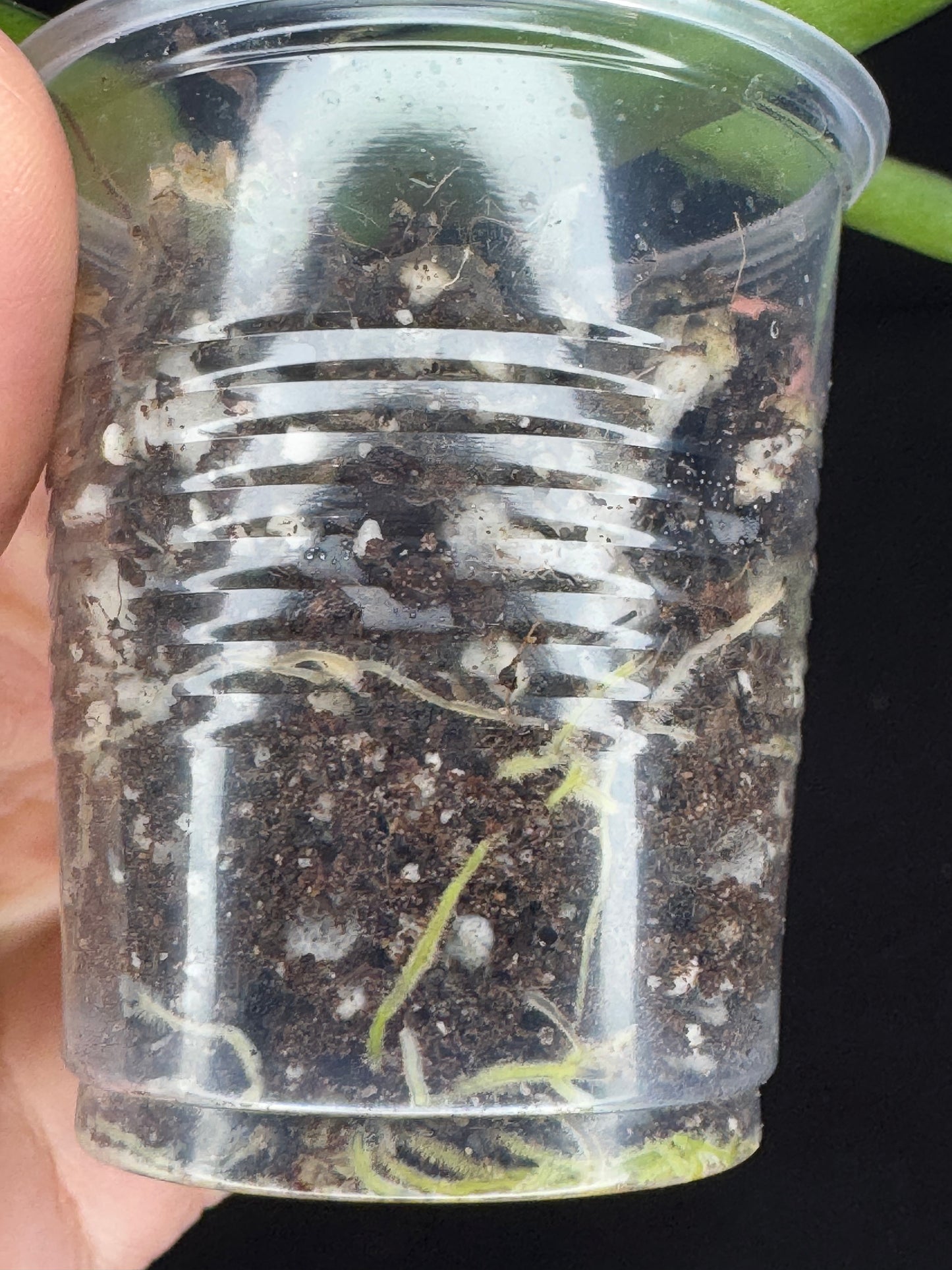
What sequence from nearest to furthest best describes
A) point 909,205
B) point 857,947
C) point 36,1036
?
point 909,205, point 36,1036, point 857,947

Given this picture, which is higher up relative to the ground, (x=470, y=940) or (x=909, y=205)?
(x=909, y=205)

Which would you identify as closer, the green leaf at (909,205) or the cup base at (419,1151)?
the cup base at (419,1151)

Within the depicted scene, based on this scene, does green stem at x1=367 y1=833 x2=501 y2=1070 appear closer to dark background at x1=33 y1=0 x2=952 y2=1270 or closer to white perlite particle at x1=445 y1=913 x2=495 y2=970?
white perlite particle at x1=445 y1=913 x2=495 y2=970

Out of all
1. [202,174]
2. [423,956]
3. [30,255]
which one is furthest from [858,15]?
[423,956]

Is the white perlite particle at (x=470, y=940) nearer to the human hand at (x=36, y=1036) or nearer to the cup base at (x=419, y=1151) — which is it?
the cup base at (x=419, y=1151)

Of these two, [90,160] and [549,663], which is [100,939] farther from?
[90,160]

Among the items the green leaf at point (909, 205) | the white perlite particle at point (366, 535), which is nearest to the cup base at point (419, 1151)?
the white perlite particle at point (366, 535)

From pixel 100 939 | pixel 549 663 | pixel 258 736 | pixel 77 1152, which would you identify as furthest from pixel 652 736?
pixel 77 1152

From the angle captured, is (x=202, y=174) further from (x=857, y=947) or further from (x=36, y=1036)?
(x=857, y=947)
